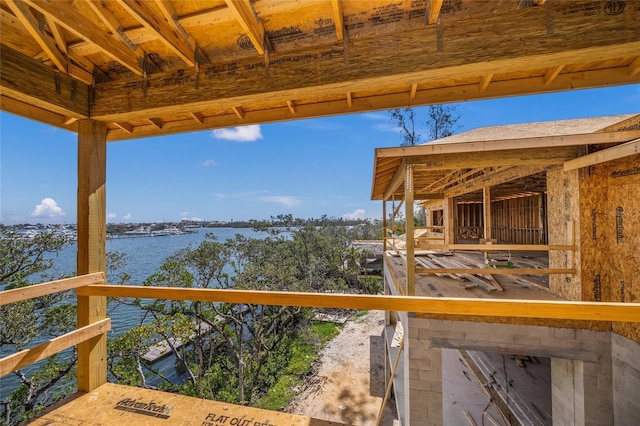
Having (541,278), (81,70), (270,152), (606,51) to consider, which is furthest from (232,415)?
(270,152)

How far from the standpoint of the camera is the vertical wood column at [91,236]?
2.26 meters

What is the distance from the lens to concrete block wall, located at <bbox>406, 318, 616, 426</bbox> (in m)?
3.62

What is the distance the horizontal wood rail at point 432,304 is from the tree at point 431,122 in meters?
19.3

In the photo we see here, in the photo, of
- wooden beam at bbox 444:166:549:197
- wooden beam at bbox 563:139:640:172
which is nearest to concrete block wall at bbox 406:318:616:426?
wooden beam at bbox 563:139:640:172

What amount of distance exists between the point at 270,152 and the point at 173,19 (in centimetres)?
4718

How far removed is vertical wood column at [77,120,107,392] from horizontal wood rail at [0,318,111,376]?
98 millimetres

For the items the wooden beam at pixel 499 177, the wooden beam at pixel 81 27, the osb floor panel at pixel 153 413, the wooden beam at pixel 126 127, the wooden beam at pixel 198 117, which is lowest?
the osb floor panel at pixel 153 413

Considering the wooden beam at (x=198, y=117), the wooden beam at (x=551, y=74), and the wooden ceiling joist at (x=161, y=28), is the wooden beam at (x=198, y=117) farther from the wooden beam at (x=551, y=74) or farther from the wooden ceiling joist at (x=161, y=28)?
the wooden beam at (x=551, y=74)

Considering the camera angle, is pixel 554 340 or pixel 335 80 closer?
pixel 335 80

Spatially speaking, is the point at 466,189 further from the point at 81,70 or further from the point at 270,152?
the point at 270,152

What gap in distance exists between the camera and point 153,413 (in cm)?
188

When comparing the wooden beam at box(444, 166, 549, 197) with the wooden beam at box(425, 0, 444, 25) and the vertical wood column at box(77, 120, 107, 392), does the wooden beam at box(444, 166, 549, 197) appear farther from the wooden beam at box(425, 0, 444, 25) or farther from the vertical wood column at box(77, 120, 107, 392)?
the vertical wood column at box(77, 120, 107, 392)

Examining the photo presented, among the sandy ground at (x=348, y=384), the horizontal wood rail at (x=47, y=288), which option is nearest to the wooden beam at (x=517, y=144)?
the horizontal wood rail at (x=47, y=288)

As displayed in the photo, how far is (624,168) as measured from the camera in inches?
148
